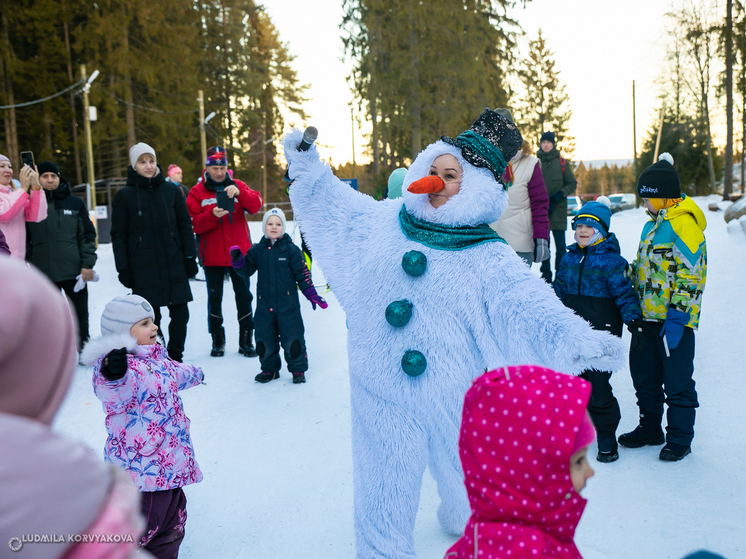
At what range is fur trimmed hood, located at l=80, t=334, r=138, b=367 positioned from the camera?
240cm

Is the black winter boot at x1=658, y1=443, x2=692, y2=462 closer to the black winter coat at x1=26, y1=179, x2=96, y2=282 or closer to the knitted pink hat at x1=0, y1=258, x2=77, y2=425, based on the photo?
the knitted pink hat at x1=0, y1=258, x2=77, y2=425

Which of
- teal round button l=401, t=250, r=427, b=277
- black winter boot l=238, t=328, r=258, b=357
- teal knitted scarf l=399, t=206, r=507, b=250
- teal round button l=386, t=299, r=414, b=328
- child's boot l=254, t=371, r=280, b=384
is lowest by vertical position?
child's boot l=254, t=371, r=280, b=384

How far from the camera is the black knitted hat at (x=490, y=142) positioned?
8.54 ft

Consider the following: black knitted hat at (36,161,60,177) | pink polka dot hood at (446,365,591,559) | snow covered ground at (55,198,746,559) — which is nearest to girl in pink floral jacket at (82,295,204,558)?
snow covered ground at (55,198,746,559)

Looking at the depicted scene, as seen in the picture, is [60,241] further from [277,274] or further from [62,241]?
[277,274]

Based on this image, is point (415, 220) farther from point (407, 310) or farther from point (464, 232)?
point (407, 310)

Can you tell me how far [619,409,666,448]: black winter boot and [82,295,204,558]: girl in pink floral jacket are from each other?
270 cm

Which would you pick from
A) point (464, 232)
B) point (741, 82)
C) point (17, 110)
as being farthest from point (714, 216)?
point (17, 110)

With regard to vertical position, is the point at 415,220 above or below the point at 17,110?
below

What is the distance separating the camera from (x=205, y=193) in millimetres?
5961

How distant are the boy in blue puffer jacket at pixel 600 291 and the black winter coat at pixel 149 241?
10.6ft

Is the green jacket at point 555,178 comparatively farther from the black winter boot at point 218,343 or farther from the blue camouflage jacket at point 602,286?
the black winter boot at point 218,343

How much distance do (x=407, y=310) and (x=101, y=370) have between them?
3.98ft

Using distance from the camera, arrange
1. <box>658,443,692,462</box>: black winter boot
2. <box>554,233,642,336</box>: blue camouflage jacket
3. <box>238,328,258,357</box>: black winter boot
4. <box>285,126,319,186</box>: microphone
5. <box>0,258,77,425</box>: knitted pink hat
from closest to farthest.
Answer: <box>0,258,77,425</box>: knitted pink hat
<box>285,126,319,186</box>: microphone
<box>658,443,692,462</box>: black winter boot
<box>554,233,642,336</box>: blue camouflage jacket
<box>238,328,258,357</box>: black winter boot
